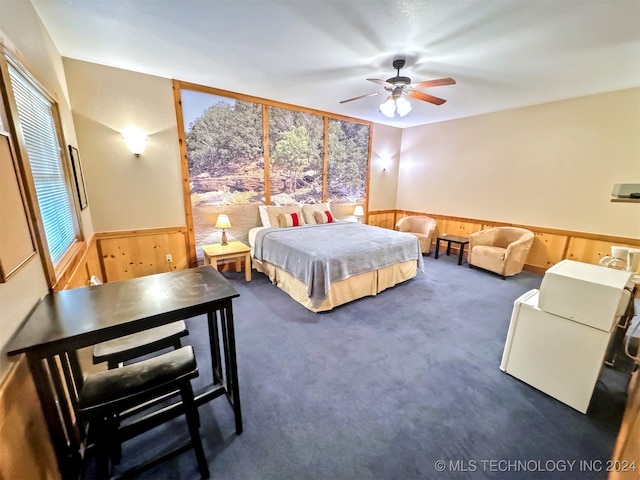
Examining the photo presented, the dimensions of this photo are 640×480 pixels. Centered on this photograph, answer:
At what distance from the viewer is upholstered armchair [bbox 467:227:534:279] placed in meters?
3.94

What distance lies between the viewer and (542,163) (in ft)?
13.3

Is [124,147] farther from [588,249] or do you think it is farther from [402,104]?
[588,249]

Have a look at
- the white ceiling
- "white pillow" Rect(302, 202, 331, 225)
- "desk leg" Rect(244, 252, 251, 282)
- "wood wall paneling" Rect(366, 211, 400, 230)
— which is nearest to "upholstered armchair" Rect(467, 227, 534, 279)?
the white ceiling

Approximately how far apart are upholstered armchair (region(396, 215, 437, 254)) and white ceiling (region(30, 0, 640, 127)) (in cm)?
236

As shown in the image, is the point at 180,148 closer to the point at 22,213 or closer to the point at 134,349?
the point at 22,213

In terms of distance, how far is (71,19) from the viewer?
2072mm

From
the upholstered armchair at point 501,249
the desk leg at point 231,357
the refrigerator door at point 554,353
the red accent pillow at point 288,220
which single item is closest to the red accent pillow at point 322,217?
the red accent pillow at point 288,220

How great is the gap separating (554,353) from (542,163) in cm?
356

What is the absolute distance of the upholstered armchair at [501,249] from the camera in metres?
3.94

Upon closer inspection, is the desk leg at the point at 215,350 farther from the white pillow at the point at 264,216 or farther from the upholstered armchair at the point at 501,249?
the upholstered armchair at the point at 501,249

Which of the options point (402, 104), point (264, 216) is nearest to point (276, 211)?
point (264, 216)

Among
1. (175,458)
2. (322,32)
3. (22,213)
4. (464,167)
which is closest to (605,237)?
(464,167)

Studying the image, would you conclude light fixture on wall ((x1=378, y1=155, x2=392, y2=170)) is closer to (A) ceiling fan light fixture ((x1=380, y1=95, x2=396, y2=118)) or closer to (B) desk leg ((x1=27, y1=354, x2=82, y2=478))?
(A) ceiling fan light fixture ((x1=380, y1=95, x2=396, y2=118))

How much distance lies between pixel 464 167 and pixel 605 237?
7.50 feet
